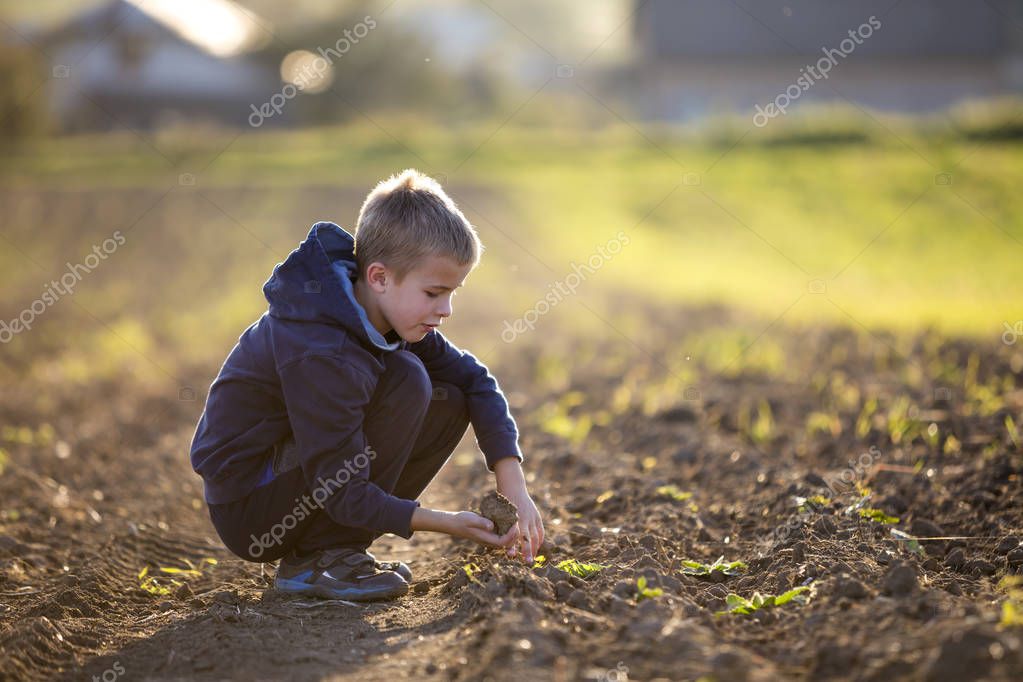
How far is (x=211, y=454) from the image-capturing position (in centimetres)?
321

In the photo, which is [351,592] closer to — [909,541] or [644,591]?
[644,591]

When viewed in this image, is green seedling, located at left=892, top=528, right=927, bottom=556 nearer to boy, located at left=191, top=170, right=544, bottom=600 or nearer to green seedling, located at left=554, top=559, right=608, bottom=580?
green seedling, located at left=554, top=559, right=608, bottom=580

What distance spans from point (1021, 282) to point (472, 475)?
9.01 m

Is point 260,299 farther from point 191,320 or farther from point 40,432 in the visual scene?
point 40,432

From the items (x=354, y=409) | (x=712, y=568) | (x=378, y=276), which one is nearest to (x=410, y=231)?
(x=378, y=276)

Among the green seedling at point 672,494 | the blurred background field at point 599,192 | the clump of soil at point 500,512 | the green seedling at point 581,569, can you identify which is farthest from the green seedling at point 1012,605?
the blurred background field at point 599,192

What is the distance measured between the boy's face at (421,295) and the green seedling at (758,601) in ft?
3.94

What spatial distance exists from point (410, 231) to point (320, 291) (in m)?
0.33

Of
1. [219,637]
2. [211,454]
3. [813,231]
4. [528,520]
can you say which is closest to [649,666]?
[528,520]

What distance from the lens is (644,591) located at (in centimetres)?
276

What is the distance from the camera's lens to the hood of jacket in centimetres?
301

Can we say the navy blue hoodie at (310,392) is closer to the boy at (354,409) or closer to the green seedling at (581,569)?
the boy at (354,409)

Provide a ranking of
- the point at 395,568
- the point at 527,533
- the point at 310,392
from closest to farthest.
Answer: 1. the point at 310,392
2. the point at 527,533
3. the point at 395,568

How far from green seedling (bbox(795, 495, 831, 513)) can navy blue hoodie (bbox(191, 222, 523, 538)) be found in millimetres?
1132
